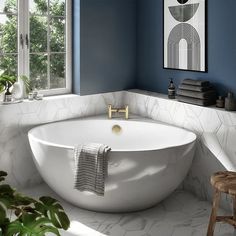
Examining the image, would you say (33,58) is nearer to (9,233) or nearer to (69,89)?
(69,89)

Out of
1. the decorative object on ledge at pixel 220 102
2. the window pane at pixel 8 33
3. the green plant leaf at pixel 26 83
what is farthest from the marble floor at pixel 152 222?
the window pane at pixel 8 33

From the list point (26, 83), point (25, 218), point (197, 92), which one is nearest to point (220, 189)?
point (197, 92)

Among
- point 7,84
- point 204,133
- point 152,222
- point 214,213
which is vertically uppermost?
point 7,84

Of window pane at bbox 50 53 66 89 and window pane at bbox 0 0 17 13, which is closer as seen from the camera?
window pane at bbox 0 0 17 13

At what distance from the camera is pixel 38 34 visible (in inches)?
161

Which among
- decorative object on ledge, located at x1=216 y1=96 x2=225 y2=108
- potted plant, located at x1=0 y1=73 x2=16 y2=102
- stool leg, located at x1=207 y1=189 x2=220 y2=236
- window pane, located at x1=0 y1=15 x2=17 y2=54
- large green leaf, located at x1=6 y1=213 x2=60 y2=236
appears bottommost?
→ stool leg, located at x1=207 y1=189 x2=220 y2=236

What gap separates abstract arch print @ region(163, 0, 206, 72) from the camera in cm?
385

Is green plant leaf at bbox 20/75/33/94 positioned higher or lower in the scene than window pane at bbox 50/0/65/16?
lower

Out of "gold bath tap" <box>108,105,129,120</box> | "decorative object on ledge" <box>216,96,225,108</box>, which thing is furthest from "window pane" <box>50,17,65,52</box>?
"decorative object on ledge" <box>216,96,225,108</box>

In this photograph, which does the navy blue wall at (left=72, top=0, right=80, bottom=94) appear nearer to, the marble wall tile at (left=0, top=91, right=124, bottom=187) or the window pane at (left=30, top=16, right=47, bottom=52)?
the marble wall tile at (left=0, top=91, right=124, bottom=187)

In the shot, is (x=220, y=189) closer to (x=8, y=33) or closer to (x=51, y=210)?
(x=51, y=210)

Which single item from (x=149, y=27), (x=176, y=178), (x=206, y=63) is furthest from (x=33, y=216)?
(x=149, y=27)

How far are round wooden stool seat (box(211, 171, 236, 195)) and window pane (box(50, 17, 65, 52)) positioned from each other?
6.65 ft

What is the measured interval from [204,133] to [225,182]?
2.80 ft
